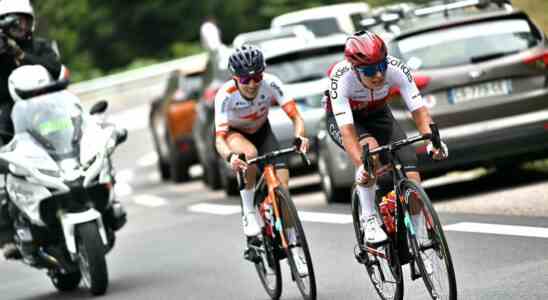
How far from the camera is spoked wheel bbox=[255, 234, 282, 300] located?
1095cm

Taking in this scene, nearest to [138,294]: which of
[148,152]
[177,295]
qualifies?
[177,295]

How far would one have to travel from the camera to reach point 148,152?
36031mm

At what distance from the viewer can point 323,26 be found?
2919 cm

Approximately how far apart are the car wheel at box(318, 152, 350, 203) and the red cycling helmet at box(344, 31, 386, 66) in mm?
7534

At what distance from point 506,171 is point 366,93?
27.0 feet

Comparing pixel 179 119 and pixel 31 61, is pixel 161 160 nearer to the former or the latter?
pixel 179 119

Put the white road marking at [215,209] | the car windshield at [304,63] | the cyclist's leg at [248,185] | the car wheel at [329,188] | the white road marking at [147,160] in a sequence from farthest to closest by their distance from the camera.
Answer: the white road marking at [147,160] → the white road marking at [215,209] → the car windshield at [304,63] → the car wheel at [329,188] → the cyclist's leg at [248,185]

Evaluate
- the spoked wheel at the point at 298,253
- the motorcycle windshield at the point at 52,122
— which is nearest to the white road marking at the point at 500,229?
the spoked wheel at the point at 298,253

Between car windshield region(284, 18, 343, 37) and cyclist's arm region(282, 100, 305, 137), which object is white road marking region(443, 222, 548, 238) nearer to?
cyclist's arm region(282, 100, 305, 137)

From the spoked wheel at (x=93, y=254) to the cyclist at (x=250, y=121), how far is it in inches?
51.7

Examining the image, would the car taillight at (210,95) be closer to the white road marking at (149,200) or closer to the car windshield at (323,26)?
the white road marking at (149,200)

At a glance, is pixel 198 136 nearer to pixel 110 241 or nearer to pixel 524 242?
pixel 110 241

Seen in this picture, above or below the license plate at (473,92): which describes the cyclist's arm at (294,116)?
above

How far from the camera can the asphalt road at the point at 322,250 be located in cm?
1078
